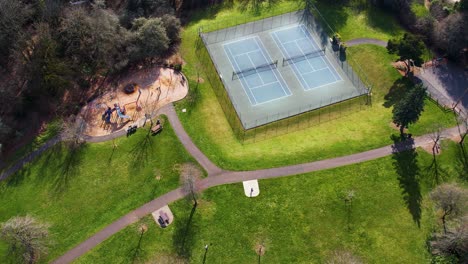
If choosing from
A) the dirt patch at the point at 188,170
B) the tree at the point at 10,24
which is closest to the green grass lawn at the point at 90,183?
the dirt patch at the point at 188,170

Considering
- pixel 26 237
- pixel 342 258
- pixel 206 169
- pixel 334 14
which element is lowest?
pixel 342 258

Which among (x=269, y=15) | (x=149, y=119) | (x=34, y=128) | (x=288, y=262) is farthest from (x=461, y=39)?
(x=34, y=128)

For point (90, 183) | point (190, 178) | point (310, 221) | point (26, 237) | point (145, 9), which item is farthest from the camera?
point (145, 9)

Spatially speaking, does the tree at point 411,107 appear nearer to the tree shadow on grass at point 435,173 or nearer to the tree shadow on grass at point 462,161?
the tree shadow on grass at point 435,173

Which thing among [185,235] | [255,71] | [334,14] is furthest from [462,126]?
[185,235]

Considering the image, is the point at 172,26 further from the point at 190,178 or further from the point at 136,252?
the point at 136,252

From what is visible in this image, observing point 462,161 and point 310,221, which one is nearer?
point 310,221
